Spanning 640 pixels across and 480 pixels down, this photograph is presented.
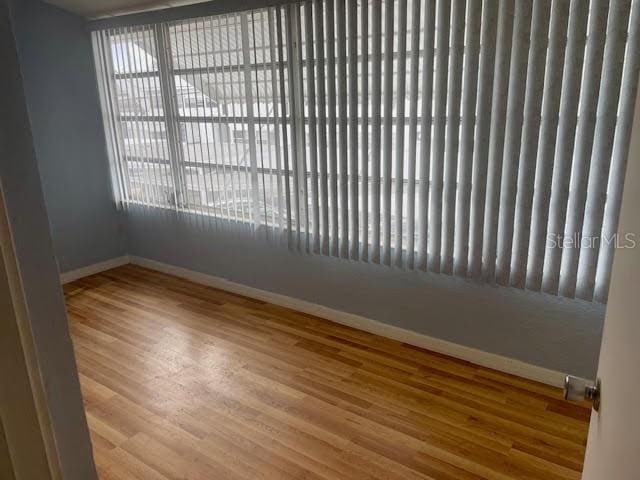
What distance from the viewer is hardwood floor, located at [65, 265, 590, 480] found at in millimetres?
2002

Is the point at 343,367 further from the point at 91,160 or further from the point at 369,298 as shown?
the point at 91,160

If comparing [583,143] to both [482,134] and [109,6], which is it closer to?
[482,134]

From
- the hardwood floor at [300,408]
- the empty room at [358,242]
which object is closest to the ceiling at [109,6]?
the empty room at [358,242]

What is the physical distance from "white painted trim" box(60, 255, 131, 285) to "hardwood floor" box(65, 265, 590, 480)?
40.5 inches

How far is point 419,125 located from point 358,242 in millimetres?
816

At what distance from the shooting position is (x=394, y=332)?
120 inches

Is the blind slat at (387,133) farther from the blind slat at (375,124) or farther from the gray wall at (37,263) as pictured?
the gray wall at (37,263)

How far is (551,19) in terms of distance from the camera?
2.05 m

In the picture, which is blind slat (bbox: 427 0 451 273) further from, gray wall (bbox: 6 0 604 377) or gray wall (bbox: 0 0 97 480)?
gray wall (bbox: 0 0 97 480)

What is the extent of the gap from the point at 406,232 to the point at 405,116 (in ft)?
2.15

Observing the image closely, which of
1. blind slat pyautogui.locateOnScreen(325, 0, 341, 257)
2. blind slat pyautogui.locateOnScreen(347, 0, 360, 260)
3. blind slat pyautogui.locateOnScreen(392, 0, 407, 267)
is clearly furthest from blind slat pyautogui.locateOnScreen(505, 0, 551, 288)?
blind slat pyautogui.locateOnScreen(325, 0, 341, 257)

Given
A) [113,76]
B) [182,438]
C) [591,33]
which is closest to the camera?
[591,33]

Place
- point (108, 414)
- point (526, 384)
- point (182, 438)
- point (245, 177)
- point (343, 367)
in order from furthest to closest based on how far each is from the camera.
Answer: point (245, 177) → point (343, 367) → point (526, 384) → point (108, 414) → point (182, 438)

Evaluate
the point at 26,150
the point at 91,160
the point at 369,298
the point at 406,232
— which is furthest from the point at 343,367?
the point at 91,160
